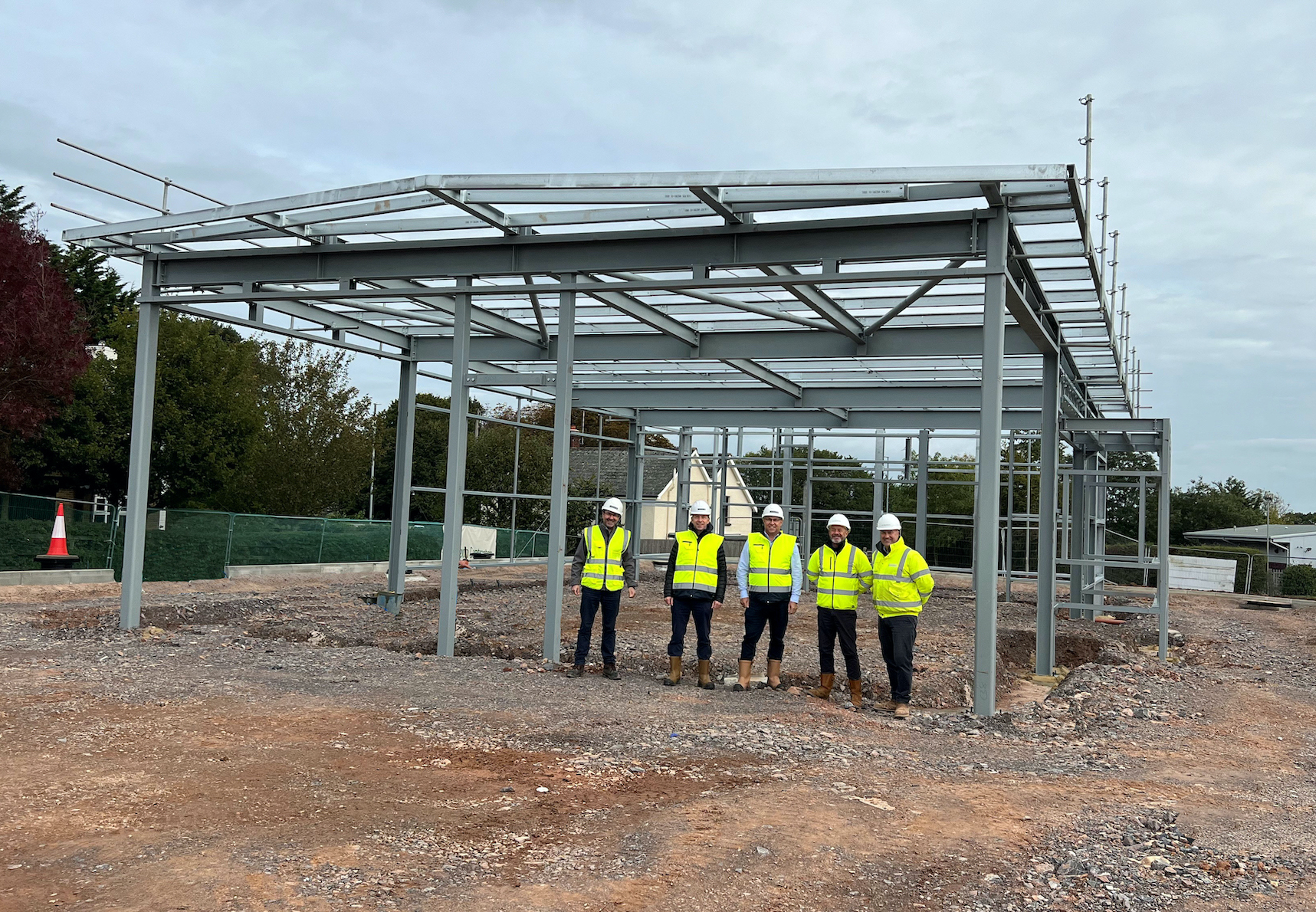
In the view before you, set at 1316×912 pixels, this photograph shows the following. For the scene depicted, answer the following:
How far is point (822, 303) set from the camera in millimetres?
12625

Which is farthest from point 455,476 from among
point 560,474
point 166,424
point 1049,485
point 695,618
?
point 166,424

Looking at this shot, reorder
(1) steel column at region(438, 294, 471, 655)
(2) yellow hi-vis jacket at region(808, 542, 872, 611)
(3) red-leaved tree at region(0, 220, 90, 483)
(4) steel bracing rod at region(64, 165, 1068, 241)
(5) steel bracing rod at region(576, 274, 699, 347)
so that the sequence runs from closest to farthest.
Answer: (4) steel bracing rod at region(64, 165, 1068, 241), (2) yellow hi-vis jacket at region(808, 542, 872, 611), (1) steel column at region(438, 294, 471, 655), (5) steel bracing rod at region(576, 274, 699, 347), (3) red-leaved tree at region(0, 220, 90, 483)

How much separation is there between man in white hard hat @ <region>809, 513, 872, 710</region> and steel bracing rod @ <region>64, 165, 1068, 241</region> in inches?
123

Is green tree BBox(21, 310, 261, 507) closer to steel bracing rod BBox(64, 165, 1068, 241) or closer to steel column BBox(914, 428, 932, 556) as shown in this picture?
steel column BBox(914, 428, 932, 556)

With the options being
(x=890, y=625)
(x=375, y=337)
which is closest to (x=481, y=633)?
(x=375, y=337)

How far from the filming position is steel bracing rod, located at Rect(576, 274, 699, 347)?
11797 mm

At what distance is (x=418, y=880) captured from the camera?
4973 millimetres

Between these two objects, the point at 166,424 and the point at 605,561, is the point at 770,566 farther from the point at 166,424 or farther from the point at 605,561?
the point at 166,424

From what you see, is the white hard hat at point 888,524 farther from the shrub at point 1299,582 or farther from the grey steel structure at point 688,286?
the shrub at point 1299,582

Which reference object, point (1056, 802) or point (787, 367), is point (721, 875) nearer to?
point (1056, 802)

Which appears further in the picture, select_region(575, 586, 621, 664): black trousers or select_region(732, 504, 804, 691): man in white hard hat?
select_region(575, 586, 621, 664): black trousers

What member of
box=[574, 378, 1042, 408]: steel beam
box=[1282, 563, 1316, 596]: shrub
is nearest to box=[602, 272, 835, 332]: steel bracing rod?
box=[574, 378, 1042, 408]: steel beam

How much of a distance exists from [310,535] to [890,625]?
16.9 m

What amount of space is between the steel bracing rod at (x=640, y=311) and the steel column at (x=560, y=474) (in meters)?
0.37
